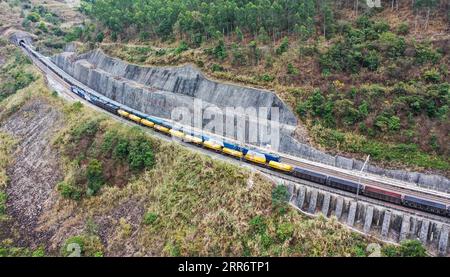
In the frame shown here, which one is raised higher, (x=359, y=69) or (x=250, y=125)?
(x=359, y=69)

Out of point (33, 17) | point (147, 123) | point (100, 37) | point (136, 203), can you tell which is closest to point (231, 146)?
point (136, 203)

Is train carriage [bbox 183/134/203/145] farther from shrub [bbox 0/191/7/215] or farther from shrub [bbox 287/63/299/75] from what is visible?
shrub [bbox 0/191/7/215]

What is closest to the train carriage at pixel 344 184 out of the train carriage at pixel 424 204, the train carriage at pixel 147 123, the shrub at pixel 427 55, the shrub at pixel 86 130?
the train carriage at pixel 424 204

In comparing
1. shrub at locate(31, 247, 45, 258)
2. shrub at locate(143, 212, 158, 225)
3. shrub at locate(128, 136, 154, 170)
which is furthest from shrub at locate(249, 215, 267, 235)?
shrub at locate(31, 247, 45, 258)

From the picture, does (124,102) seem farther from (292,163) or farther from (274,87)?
(292,163)

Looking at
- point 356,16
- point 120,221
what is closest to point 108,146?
point 120,221

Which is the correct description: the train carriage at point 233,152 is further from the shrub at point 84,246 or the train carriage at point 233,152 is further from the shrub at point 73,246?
the shrub at point 73,246
